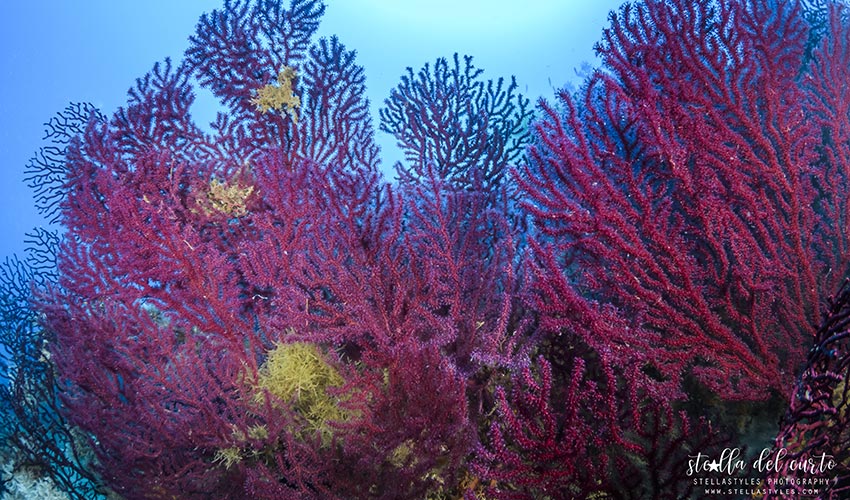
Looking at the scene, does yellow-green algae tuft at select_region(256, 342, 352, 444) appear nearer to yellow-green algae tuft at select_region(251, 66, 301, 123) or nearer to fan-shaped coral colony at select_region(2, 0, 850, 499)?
fan-shaped coral colony at select_region(2, 0, 850, 499)

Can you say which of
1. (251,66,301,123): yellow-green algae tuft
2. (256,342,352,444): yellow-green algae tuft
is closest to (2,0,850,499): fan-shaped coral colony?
(256,342,352,444): yellow-green algae tuft

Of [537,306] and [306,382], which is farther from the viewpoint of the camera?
[306,382]

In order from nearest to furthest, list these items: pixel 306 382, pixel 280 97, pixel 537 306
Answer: pixel 537 306
pixel 306 382
pixel 280 97

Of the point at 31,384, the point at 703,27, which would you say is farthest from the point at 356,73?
the point at 31,384

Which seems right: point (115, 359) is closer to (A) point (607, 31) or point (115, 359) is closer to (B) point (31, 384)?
(B) point (31, 384)

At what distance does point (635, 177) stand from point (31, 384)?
8432mm

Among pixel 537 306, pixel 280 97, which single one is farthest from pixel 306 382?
pixel 280 97

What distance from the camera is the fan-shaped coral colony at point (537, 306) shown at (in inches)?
106

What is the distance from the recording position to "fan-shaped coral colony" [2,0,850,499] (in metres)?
Result: 2.69

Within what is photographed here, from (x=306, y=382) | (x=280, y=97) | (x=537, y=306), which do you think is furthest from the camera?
(x=280, y=97)

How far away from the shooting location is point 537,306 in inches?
113

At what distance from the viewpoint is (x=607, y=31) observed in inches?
128

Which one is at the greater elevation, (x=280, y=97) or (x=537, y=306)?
(x=280, y=97)

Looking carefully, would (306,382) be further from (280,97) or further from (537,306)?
(280,97)
